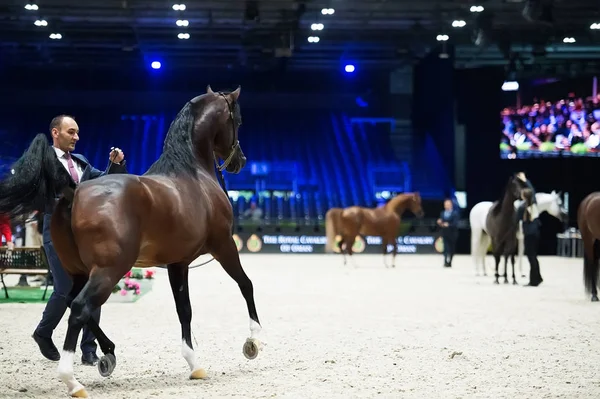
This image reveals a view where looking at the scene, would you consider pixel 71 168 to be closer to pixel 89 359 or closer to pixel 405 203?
pixel 89 359

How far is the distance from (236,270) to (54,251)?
137 cm

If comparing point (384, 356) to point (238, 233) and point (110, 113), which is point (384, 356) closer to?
point (238, 233)

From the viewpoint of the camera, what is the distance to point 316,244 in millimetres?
29469

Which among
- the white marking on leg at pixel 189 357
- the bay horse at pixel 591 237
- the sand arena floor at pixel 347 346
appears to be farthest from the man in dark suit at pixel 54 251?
the bay horse at pixel 591 237

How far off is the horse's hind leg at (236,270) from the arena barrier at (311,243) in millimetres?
22416

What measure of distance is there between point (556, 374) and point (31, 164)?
3870 mm

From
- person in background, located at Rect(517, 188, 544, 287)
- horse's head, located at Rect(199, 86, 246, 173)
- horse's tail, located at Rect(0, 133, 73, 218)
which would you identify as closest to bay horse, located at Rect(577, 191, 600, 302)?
person in background, located at Rect(517, 188, 544, 287)

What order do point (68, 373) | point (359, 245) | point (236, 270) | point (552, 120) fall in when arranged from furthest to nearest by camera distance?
point (552, 120), point (359, 245), point (236, 270), point (68, 373)

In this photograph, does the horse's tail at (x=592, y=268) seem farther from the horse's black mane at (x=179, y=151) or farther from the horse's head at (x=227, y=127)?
the horse's black mane at (x=179, y=151)

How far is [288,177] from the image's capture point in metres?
35.5

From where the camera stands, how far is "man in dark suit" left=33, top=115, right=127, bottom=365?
6121 mm

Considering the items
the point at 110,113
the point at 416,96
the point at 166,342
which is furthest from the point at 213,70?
the point at 166,342

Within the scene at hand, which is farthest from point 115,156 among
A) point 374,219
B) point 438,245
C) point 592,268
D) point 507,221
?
point 438,245

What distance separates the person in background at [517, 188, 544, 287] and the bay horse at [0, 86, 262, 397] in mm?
9870
